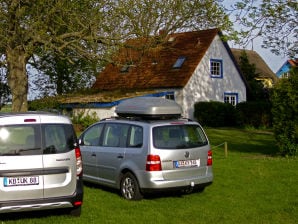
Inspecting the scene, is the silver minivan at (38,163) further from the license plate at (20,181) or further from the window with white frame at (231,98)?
the window with white frame at (231,98)

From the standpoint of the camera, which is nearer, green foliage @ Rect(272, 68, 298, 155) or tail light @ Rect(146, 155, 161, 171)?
tail light @ Rect(146, 155, 161, 171)

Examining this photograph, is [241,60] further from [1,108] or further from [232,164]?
[232,164]

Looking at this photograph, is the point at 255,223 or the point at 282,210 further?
the point at 282,210

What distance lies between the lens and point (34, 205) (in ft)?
27.3

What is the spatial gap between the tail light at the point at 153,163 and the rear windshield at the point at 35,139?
6.49 ft

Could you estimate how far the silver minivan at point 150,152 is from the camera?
413 inches

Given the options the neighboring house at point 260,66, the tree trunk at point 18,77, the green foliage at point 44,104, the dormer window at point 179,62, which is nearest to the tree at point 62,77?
the green foliage at point 44,104

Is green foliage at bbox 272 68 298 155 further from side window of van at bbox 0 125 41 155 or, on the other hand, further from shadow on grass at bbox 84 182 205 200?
side window of van at bbox 0 125 41 155

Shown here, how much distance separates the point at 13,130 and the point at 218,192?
16.5ft

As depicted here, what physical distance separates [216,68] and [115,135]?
1212 inches

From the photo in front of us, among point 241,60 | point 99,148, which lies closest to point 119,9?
point 99,148

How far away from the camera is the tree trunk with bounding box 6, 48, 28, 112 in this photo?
2331 centimetres

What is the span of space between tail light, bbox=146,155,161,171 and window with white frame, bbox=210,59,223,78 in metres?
31.2

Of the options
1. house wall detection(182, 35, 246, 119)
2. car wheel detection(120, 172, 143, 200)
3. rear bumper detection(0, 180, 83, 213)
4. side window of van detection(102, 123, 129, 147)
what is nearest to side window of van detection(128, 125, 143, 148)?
side window of van detection(102, 123, 129, 147)
